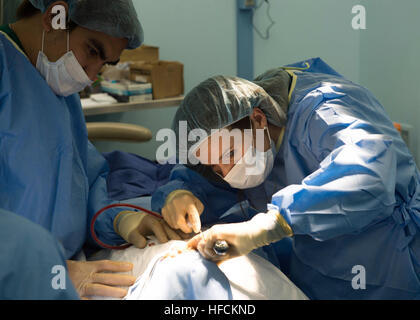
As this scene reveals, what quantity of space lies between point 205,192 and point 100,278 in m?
0.60

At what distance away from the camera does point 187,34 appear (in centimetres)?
376

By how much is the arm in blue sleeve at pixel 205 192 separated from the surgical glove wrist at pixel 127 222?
12 centimetres

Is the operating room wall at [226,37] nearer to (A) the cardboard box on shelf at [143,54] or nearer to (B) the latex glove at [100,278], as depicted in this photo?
(A) the cardboard box on shelf at [143,54]

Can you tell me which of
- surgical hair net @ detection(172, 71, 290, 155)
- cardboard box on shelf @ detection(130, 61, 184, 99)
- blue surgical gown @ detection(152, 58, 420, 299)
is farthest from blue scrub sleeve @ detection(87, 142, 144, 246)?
cardboard box on shelf @ detection(130, 61, 184, 99)

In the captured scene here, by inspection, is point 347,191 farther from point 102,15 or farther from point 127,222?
point 102,15

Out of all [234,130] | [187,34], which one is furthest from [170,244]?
[187,34]

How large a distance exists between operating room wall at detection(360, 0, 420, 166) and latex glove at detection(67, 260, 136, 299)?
2314mm

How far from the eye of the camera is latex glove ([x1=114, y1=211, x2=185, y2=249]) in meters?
1.59

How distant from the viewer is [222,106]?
4.78 feet

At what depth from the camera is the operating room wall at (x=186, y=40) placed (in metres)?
3.62

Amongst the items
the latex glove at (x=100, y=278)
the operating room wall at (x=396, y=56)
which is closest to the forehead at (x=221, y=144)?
the latex glove at (x=100, y=278)

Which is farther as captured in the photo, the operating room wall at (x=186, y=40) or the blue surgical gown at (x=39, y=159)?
the operating room wall at (x=186, y=40)

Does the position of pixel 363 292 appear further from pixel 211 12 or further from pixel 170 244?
pixel 211 12
